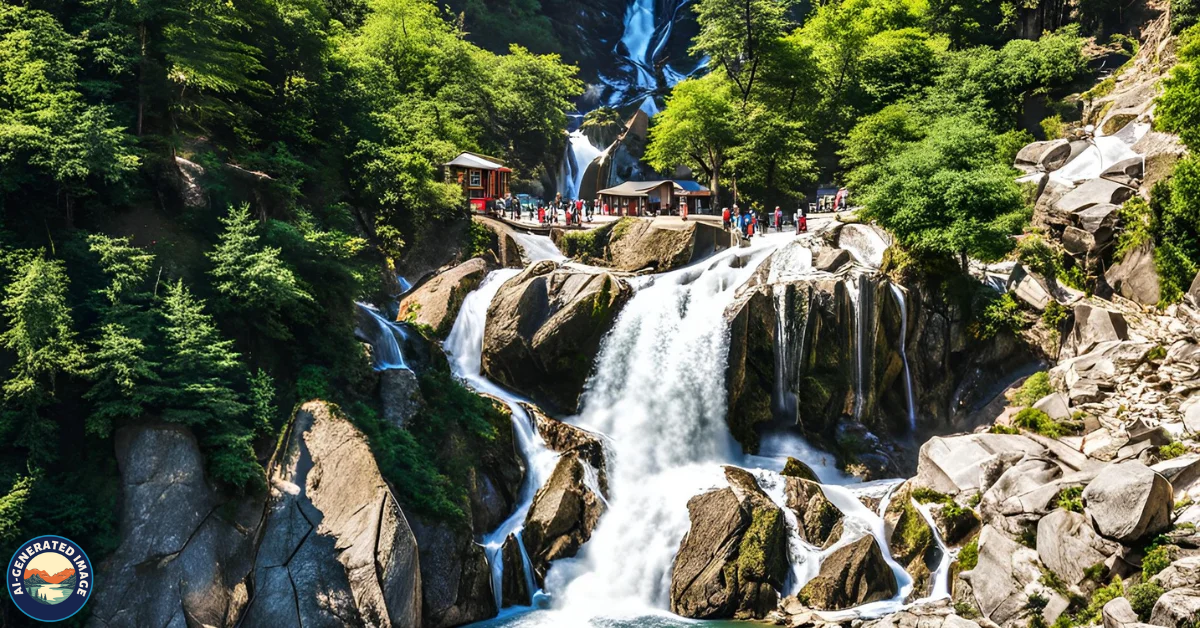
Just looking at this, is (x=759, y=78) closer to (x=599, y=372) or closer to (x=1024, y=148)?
(x=1024, y=148)

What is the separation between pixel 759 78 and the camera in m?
48.7

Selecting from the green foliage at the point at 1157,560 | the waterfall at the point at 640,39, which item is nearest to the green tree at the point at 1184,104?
the green foliage at the point at 1157,560

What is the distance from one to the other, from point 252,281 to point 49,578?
Result: 27.4 ft

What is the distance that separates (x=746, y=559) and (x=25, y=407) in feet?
60.1

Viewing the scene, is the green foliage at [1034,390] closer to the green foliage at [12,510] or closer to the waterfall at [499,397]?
the waterfall at [499,397]

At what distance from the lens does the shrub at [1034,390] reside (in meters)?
29.9

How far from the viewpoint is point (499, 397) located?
1193 inches

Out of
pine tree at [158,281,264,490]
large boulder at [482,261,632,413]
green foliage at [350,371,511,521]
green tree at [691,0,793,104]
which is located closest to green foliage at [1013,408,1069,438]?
large boulder at [482,261,632,413]

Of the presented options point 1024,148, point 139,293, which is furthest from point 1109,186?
point 139,293

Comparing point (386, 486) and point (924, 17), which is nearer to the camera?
point (386, 486)

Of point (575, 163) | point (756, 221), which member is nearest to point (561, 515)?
point (756, 221)

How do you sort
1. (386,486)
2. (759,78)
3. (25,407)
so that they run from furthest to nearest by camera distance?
(759,78) < (386,486) < (25,407)

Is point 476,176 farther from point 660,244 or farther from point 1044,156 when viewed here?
point 1044,156

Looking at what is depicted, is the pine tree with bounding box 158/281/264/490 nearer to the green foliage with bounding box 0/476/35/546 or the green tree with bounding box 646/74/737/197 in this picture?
the green foliage with bounding box 0/476/35/546
